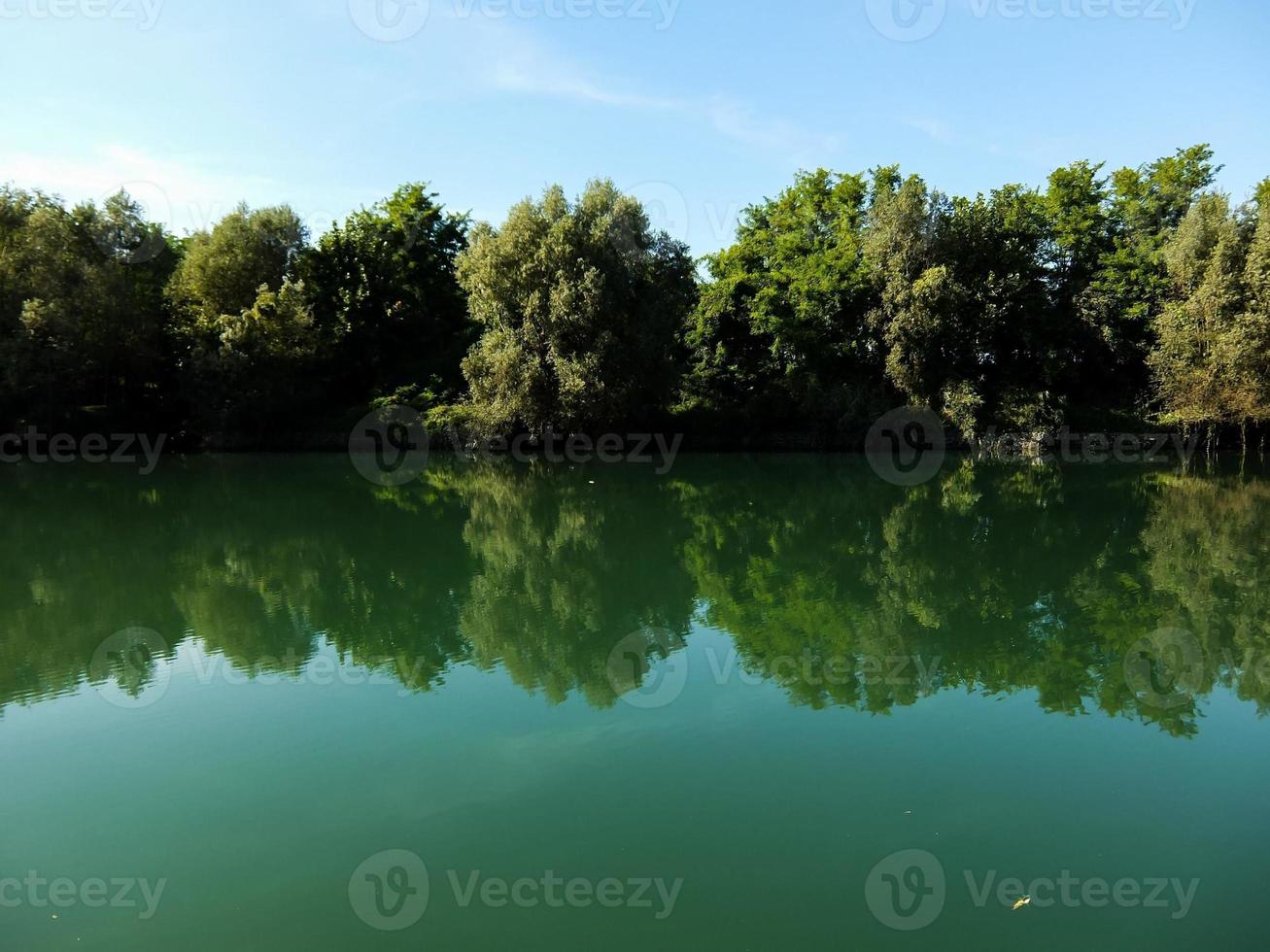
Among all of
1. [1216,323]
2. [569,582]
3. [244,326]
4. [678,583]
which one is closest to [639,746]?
[678,583]

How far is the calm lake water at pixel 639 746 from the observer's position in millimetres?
4512

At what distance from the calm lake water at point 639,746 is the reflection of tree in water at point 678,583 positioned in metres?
0.08

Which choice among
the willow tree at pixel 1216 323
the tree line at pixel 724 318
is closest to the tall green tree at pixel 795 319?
the tree line at pixel 724 318

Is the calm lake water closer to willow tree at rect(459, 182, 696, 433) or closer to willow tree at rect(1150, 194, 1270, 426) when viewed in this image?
willow tree at rect(459, 182, 696, 433)

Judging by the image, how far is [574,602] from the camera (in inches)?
440

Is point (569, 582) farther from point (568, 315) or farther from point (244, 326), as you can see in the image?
point (244, 326)

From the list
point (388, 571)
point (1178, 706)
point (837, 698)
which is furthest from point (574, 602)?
point (1178, 706)

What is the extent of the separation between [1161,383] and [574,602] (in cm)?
3086

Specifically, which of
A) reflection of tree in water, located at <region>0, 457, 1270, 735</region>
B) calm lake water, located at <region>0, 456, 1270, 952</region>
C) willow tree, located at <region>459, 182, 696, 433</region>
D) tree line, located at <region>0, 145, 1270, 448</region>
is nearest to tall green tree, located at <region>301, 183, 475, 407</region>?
tree line, located at <region>0, 145, 1270, 448</region>

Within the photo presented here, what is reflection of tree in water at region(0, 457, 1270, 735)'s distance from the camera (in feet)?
28.1

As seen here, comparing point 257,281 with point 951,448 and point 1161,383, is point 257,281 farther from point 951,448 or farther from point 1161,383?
point 1161,383

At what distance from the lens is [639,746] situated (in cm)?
659

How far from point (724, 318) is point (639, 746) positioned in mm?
33407

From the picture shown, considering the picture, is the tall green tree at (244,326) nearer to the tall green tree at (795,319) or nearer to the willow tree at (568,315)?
the willow tree at (568,315)
